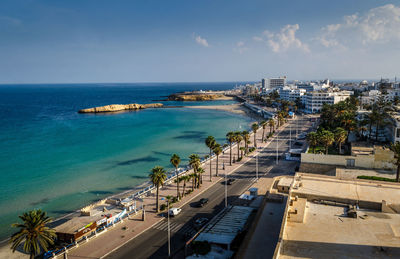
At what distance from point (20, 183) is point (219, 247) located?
42955 mm

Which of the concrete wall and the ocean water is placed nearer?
the concrete wall

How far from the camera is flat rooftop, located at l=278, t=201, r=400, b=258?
18.3 meters

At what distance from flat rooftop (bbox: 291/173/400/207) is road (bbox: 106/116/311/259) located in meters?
11.5

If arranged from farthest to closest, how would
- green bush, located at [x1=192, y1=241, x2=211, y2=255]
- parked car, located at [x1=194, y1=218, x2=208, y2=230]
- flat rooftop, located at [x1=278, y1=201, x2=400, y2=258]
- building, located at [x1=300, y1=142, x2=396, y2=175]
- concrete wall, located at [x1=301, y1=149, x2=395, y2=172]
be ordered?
building, located at [x1=300, y1=142, x2=396, y2=175] < concrete wall, located at [x1=301, y1=149, x2=395, y2=172] < parked car, located at [x1=194, y1=218, x2=208, y2=230] < green bush, located at [x1=192, y1=241, x2=211, y2=255] < flat rooftop, located at [x1=278, y1=201, x2=400, y2=258]

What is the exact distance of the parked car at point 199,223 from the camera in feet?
106

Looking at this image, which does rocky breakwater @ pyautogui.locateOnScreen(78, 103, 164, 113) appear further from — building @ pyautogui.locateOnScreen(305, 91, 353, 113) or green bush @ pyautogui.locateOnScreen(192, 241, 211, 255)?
green bush @ pyautogui.locateOnScreen(192, 241, 211, 255)

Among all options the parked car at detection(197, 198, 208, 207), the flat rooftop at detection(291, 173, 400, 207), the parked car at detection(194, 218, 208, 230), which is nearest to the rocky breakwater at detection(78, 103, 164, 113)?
the parked car at detection(197, 198, 208, 207)

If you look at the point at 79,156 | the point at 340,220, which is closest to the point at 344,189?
the point at 340,220

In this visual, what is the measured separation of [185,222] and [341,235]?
1857 centimetres

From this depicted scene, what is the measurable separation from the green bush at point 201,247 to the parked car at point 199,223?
7307 millimetres

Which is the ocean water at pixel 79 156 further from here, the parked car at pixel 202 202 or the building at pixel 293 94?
the building at pixel 293 94

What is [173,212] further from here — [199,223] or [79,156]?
[79,156]

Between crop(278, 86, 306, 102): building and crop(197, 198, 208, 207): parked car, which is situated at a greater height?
crop(278, 86, 306, 102): building

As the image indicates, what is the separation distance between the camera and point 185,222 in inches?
1335
